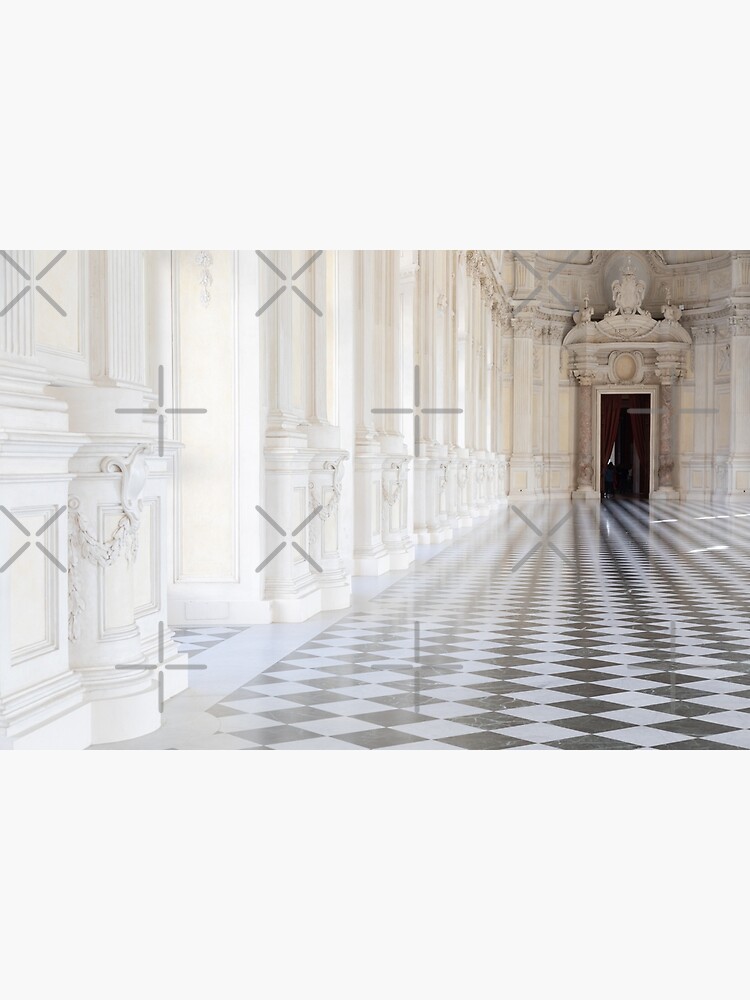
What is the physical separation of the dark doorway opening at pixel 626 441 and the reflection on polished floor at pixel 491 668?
21.7m

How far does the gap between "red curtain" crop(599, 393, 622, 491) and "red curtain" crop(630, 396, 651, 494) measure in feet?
1.75

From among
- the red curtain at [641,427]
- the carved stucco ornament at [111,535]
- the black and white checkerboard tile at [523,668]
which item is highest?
the red curtain at [641,427]

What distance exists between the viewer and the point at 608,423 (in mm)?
33312

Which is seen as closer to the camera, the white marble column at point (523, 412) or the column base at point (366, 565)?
the column base at point (366, 565)

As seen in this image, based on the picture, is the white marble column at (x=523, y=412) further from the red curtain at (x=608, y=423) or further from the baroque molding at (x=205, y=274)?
the baroque molding at (x=205, y=274)

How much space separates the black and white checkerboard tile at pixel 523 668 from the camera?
16.0 feet

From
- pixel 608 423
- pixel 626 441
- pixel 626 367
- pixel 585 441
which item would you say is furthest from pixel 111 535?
pixel 626 441

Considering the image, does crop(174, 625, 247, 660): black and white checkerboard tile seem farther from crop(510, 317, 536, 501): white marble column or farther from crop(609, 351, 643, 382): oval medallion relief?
crop(609, 351, 643, 382): oval medallion relief

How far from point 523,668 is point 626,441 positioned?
96.5 ft

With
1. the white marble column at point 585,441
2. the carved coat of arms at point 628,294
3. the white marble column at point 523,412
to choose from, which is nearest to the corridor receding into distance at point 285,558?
the white marble column at point 523,412

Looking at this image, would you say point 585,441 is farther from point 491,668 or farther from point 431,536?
point 491,668

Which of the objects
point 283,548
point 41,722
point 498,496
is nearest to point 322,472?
point 283,548

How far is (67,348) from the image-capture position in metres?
4.85

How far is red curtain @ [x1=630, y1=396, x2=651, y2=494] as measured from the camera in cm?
3300
